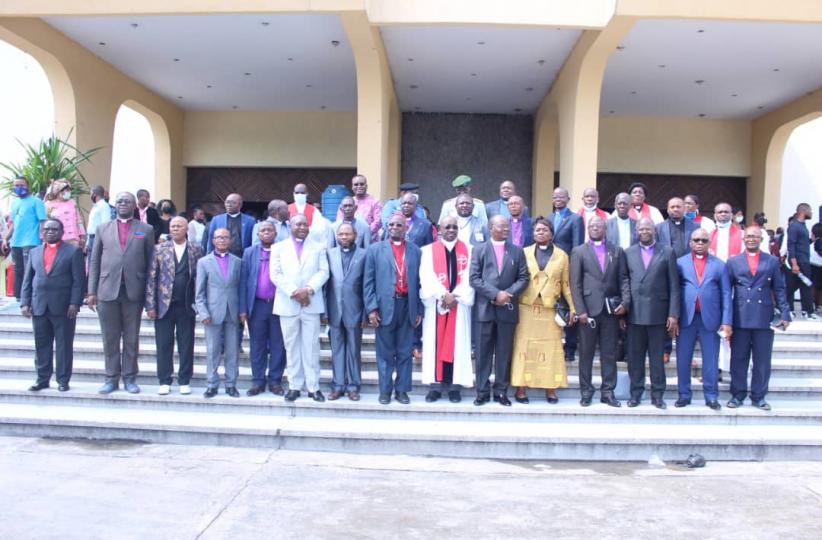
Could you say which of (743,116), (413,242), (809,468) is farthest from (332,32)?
(743,116)

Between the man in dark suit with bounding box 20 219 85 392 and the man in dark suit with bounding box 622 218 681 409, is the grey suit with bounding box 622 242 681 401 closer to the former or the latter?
the man in dark suit with bounding box 622 218 681 409

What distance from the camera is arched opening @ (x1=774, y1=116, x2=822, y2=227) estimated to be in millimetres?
16578

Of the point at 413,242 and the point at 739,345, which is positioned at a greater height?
the point at 413,242

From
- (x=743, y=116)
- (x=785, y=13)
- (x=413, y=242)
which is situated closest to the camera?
(x=413, y=242)

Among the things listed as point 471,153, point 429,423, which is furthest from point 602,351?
point 471,153

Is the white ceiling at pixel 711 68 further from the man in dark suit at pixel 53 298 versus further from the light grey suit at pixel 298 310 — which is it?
the man in dark suit at pixel 53 298

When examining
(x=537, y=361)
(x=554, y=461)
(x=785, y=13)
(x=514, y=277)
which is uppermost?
(x=785, y=13)

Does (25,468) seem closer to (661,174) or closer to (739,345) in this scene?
(739,345)

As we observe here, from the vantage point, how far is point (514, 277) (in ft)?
21.1

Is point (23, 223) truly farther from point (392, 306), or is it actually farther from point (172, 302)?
point (392, 306)

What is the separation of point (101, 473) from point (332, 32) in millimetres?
7807

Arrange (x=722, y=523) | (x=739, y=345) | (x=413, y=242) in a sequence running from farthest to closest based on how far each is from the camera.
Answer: (x=413, y=242), (x=739, y=345), (x=722, y=523)

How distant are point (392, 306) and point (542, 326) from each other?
1.40m

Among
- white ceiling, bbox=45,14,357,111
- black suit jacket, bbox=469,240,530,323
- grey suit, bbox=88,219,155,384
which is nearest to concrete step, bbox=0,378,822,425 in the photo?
grey suit, bbox=88,219,155,384
